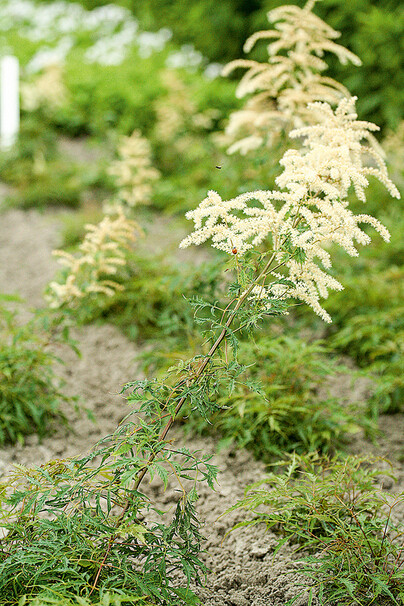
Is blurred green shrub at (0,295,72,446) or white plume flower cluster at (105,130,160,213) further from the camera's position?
white plume flower cluster at (105,130,160,213)

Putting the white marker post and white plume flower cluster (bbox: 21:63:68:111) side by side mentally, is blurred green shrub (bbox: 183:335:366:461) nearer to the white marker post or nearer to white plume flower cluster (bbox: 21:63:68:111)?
the white marker post

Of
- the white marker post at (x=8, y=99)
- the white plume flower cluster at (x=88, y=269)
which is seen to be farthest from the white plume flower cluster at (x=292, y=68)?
the white marker post at (x=8, y=99)

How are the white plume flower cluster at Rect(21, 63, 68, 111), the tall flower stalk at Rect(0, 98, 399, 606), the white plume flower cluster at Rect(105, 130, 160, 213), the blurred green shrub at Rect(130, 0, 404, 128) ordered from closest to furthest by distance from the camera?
the tall flower stalk at Rect(0, 98, 399, 606), the white plume flower cluster at Rect(105, 130, 160, 213), the blurred green shrub at Rect(130, 0, 404, 128), the white plume flower cluster at Rect(21, 63, 68, 111)

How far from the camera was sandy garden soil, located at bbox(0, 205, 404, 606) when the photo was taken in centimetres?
211

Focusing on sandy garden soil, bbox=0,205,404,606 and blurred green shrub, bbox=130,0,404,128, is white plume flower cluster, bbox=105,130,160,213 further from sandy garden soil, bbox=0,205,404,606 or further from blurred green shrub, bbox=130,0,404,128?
blurred green shrub, bbox=130,0,404,128

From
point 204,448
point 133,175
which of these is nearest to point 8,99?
point 133,175

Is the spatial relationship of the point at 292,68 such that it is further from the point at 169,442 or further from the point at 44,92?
the point at 44,92

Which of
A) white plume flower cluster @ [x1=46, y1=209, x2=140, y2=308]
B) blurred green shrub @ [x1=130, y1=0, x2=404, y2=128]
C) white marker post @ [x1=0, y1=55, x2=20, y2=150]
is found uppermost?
blurred green shrub @ [x1=130, y1=0, x2=404, y2=128]

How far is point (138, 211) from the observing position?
18.1 feet

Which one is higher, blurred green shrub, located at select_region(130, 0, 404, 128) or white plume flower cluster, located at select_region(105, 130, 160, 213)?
blurred green shrub, located at select_region(130, 0, 404, 128)

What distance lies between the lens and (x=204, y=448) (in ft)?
9.64

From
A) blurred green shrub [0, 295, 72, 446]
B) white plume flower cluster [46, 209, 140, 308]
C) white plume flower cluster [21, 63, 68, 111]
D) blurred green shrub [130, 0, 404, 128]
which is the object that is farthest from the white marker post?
blurred green shrub [0, 295, 72, 446]

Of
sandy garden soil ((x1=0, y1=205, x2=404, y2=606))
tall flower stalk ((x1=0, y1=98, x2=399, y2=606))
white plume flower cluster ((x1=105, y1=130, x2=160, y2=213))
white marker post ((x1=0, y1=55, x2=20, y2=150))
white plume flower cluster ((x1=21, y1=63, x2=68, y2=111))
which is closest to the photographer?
tall flower stalk ((x1=0, y1=98, x2=399, y2=606))

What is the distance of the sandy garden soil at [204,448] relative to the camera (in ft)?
6.91
